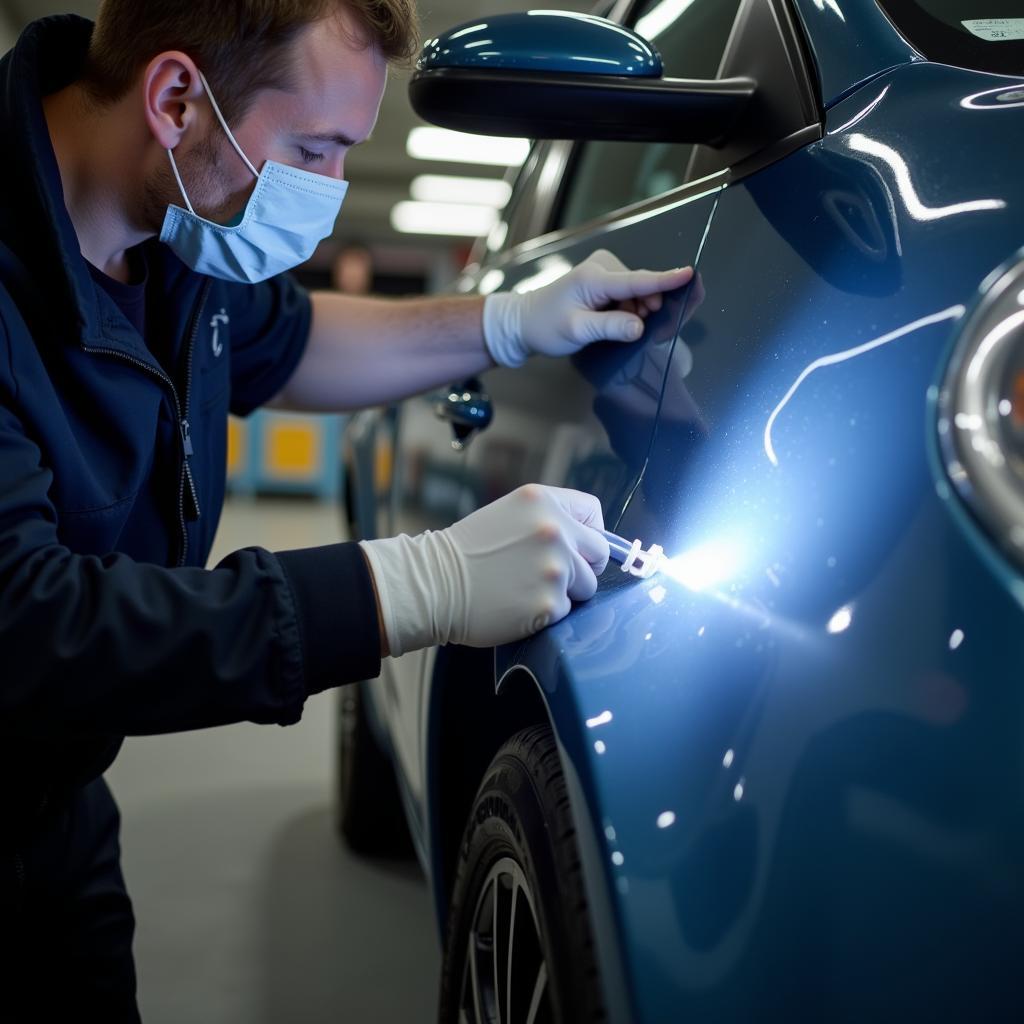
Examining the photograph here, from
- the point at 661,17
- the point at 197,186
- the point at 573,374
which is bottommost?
the point at 573,374

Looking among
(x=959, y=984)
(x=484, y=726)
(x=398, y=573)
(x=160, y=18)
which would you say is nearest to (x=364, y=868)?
(x=484, y=726)

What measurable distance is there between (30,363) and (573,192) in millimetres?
1125

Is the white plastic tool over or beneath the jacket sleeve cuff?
over

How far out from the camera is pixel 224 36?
1128 mm

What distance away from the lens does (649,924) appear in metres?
0.65

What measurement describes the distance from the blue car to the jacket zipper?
391 millimetres

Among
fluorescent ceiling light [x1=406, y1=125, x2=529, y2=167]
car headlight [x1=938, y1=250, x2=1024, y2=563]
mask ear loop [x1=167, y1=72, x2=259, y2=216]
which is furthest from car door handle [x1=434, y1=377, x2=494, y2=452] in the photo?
fluorescent ceiling light [x1=406, y1=125, x2=529, y2=167]

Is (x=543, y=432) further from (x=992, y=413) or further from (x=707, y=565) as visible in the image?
(x=992, y=413)

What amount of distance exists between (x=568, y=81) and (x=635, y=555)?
0.46 meters

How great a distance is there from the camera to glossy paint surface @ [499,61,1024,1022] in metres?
0.59

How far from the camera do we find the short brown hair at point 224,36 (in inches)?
44.3

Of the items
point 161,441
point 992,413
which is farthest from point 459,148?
point 992,413

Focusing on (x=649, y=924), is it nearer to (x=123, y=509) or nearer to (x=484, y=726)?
(x=484, y=726)

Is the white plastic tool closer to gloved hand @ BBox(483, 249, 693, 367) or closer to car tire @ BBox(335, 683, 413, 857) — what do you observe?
gloved hand @ BBox(483, 249, 693, 367)
